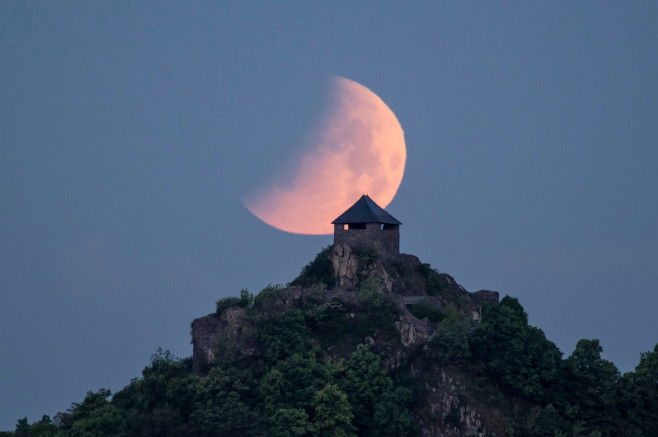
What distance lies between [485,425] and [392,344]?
789 cm

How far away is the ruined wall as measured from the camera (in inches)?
2176

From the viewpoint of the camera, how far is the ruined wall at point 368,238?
55281 mm

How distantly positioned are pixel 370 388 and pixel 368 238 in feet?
44.4

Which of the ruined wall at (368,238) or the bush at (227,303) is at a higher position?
the ruined wall at (368,238)

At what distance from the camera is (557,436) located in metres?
41.7

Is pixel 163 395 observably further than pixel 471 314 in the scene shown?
No

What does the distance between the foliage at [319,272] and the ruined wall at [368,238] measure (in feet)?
4.46

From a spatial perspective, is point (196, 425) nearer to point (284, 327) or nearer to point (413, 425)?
point (284, 327)

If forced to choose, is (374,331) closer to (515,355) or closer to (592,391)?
(515,355)

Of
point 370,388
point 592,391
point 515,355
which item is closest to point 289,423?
point 370,388

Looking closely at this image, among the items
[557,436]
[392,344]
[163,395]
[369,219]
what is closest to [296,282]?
[369,219]

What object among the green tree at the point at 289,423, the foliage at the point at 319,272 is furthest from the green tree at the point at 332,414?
the foliage at the point at 319,272

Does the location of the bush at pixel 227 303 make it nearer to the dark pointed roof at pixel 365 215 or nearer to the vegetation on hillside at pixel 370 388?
the vegetation on hillside at pixel 370 388

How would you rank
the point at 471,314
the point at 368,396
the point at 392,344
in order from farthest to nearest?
the point at 471,314 < the point at 392,344 < the point at 368,396
